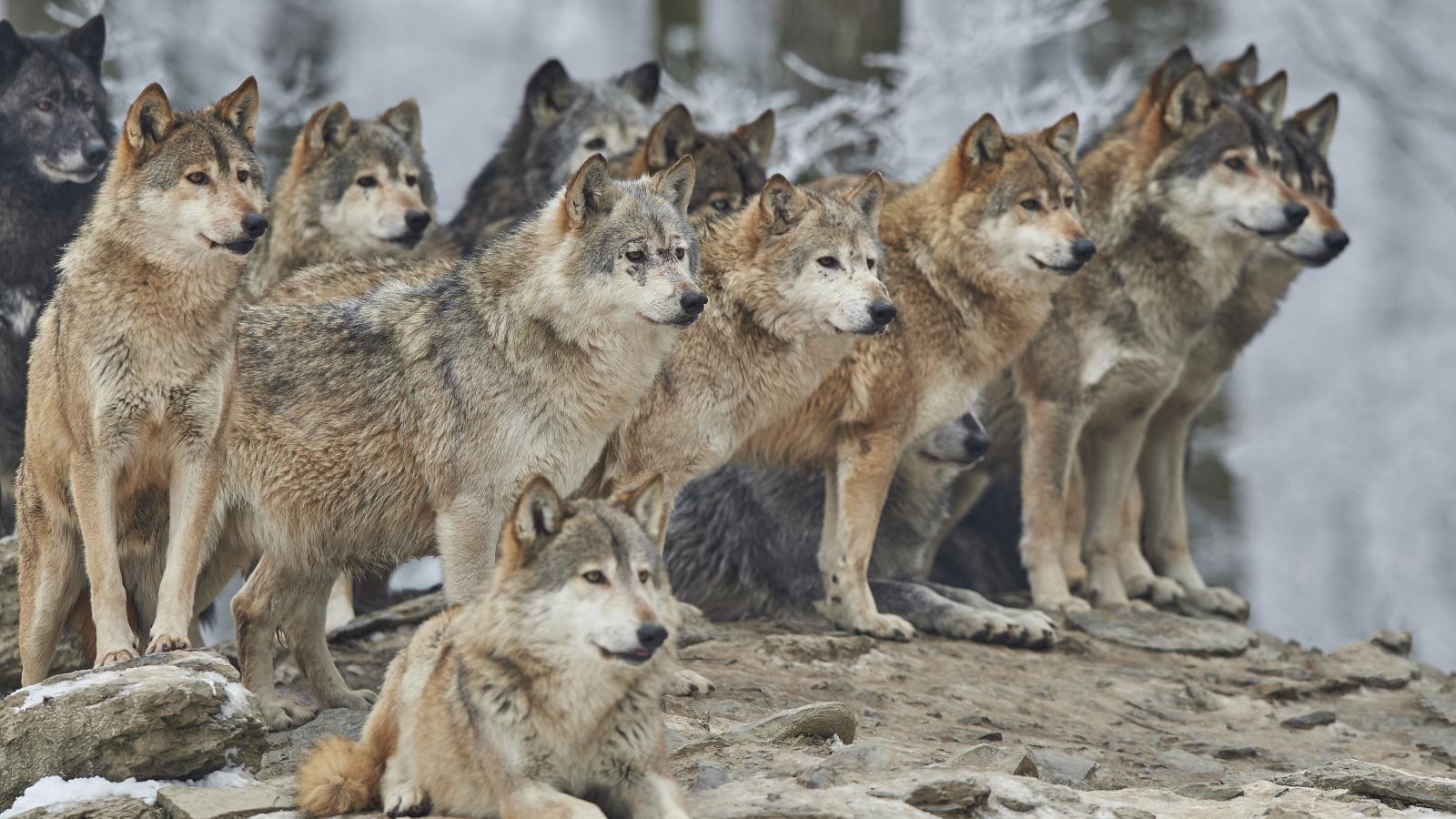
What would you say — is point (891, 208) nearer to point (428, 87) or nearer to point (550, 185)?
point (550, 185)

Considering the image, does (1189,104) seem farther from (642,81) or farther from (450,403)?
(450,403)

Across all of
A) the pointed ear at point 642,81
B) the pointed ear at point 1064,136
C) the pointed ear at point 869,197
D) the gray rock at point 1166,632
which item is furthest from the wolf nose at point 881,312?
the pointed ear at point 642,81

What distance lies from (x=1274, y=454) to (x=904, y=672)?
13.1 m

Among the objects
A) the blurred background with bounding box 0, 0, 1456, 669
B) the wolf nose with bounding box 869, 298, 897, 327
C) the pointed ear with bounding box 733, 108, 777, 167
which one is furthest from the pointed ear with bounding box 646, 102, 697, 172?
the blurred background with bounding box 0, 0, 1456, 669

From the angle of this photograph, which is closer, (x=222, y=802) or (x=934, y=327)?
(x=222, y=802)

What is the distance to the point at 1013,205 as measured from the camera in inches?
355

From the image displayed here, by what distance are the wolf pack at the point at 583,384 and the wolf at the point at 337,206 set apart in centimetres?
2

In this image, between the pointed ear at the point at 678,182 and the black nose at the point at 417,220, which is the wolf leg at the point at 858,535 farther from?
the black nose at the point at 417,220

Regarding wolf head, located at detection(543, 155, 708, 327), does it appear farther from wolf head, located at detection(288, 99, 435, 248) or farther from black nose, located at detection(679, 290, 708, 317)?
wolf head, located at detection(288, 99, 435, 248)

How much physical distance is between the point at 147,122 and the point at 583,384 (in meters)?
1.88

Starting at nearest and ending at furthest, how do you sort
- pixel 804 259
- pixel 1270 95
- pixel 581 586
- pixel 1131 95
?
pixel 581 586, pixel 804 259, pixel 1270 95, pixel 1131 95

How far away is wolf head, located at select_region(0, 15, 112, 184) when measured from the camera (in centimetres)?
891

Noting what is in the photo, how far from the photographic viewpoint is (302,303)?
7.95 metres

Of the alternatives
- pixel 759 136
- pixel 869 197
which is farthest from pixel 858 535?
pixel 759 136
